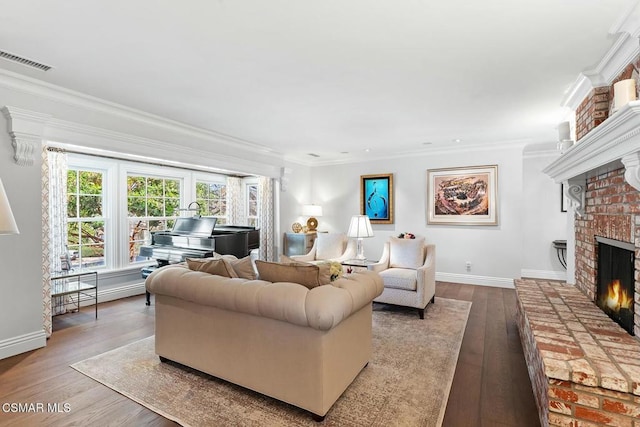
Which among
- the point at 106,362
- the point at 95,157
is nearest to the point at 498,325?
the point at 106,362

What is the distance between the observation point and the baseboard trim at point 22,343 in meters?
2.76

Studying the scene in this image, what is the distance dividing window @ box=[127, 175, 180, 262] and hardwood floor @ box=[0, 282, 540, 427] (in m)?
1.61

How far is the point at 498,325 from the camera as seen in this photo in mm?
3570

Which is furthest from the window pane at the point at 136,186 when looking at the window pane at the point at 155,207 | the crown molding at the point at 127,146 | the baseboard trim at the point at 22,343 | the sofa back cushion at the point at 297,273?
the sofa back cushion at the point at 297,273

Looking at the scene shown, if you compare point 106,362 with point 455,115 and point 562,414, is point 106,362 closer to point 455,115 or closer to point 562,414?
point 562,414

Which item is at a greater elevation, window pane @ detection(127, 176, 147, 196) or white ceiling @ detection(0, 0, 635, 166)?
white ceiling @ detection(0, 0, 635, 166)

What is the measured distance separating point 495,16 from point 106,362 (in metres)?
3.80

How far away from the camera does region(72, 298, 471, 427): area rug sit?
1.97 meters

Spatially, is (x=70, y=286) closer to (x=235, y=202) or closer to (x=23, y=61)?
(x=23, y=61)

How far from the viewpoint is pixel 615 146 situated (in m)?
1.89

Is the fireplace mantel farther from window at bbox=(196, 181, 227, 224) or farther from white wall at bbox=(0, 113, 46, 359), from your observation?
window at bbox=(196, 181, 227, 224)

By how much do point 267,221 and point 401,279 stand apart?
3166 millimetres

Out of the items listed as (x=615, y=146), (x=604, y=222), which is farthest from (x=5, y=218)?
(x=604, y=222)

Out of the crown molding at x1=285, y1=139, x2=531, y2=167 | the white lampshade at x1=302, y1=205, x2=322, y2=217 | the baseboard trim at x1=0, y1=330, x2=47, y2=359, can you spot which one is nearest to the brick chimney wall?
the crown molding at x1=285, y1=139, x2=531, y2=167
